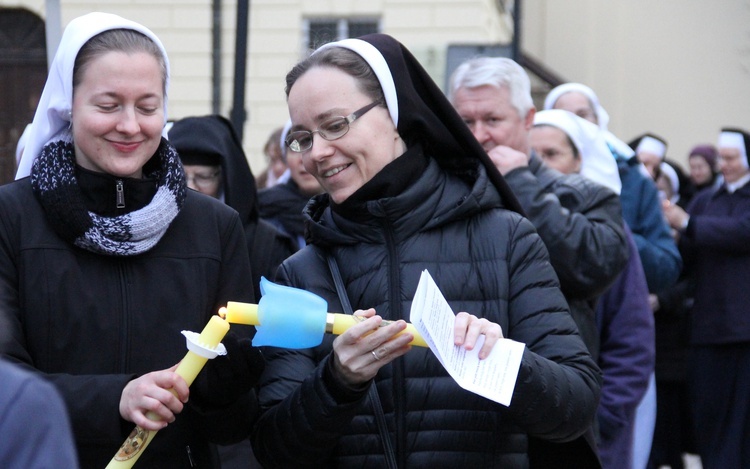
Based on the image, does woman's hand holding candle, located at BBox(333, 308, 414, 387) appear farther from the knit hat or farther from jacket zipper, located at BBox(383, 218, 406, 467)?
the knit hat

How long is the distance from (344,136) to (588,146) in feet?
8.52

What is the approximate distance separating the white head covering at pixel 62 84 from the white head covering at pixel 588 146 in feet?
8.64

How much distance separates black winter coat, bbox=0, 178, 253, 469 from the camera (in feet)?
9.43

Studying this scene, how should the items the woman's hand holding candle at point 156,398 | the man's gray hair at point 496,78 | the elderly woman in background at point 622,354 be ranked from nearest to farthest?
the woman's hand holding candle at point 156,398
the man's gray hair at point 496,78
the elderly woman in background at point 622,354

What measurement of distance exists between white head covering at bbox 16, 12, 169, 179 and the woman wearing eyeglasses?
48 cm

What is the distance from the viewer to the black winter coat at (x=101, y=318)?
9.43 ft

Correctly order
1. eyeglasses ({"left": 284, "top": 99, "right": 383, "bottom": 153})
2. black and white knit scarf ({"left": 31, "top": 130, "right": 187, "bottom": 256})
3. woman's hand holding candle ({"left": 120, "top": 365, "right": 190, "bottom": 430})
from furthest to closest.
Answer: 1. eyeglasses ({"left": 284, "top": 99, "right": 383, "bottom": 153})
2. black and white knit scarf ({"left": 31, "top": 130, "right": 187, "bottom": 256})
3. woman's hand holding candle ({"left": 120, "top": 365, "right": 190, "bottom": 430})

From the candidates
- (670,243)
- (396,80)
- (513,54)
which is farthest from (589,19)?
(396,80)

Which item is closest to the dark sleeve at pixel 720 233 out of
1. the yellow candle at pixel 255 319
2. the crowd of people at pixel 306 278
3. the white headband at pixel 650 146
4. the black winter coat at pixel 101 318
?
the white headband at pixel 650 146

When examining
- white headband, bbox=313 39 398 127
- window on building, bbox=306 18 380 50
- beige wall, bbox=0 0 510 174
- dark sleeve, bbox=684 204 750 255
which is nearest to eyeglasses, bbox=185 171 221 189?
white headband, bbox=313 39 398 127

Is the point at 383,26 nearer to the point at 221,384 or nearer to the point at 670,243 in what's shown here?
the point at 670,243

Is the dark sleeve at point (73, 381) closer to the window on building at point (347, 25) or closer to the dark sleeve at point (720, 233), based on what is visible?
the dark sleeve at point (720, 233)

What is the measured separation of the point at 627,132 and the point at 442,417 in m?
20.2

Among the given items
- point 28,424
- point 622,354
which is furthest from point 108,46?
point 622,354
